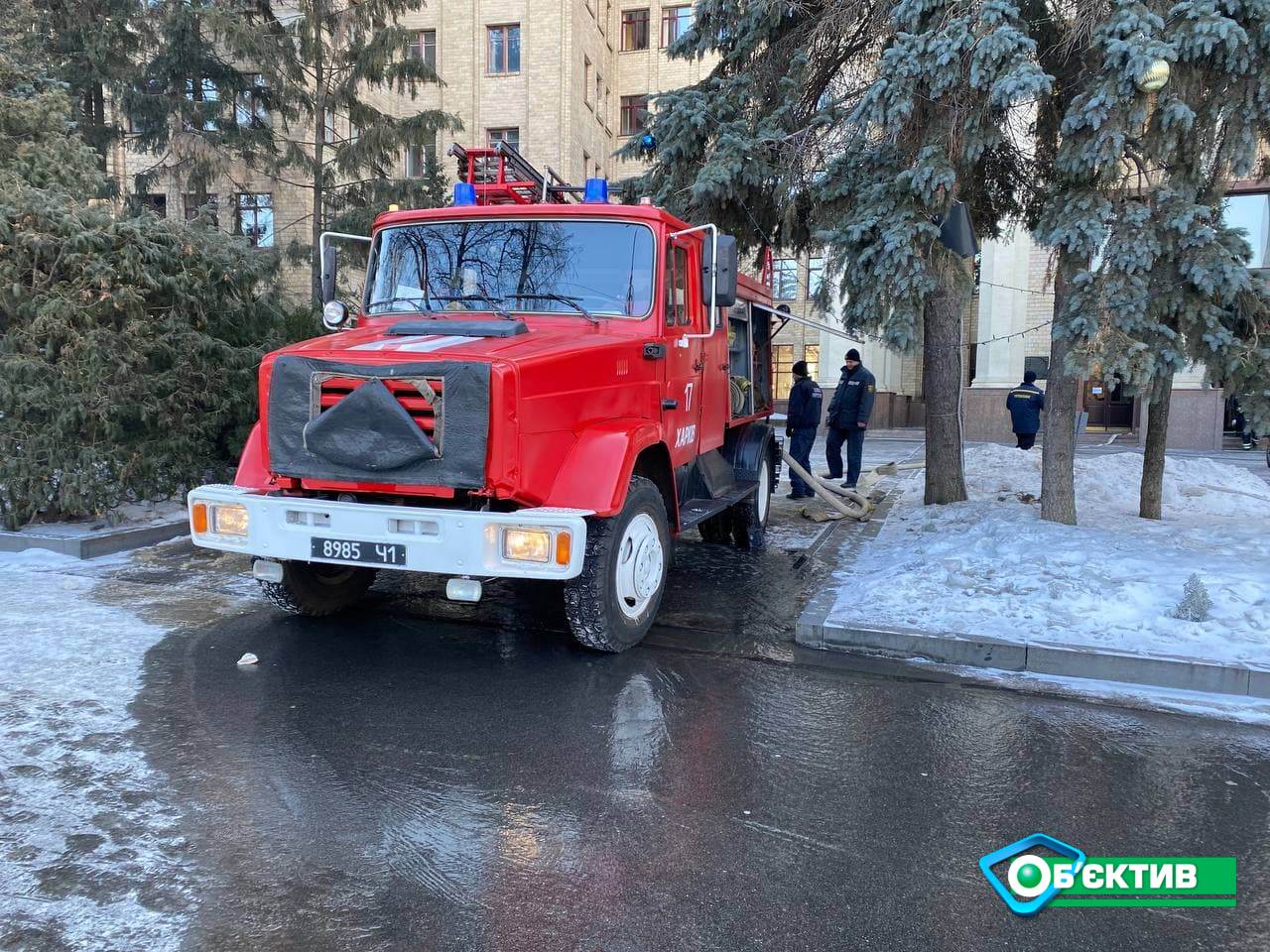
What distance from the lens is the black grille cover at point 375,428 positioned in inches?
178

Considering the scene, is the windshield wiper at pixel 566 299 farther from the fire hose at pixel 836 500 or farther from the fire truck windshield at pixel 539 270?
the fire hose at pixel 836 500

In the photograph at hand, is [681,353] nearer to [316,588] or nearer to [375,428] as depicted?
[375,428]

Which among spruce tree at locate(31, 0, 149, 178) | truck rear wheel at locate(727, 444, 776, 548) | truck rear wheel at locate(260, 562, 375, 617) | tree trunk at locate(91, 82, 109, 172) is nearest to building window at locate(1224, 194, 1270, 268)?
truck rear wheel at locate(727, 444, 776, 548)

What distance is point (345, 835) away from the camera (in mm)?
3221

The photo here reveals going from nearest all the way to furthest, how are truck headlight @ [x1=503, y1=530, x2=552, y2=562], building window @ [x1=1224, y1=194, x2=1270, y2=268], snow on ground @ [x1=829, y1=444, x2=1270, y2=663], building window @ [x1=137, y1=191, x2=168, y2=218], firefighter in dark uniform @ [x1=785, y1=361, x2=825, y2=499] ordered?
truck headlight @ [x1=503, y1=530, x2=552, y2=562] → snow on ground @ [x1=829, y1=444, x2=1270, y2=663] → firefighter in dark uniform @ [x1=785, y1=361, x2=825, y2=499] → building window @ [x1=137, y1=191, x2=168, y2=218] → building window @ [x1=1224, y1=194, x2=1270, y2=268]

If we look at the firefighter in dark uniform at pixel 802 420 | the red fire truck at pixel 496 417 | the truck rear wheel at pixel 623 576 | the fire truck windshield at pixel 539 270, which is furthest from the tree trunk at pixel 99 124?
the truck rear wheel at pixel 623 576

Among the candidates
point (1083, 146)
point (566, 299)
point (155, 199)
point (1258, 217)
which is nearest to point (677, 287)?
point (566, 299)

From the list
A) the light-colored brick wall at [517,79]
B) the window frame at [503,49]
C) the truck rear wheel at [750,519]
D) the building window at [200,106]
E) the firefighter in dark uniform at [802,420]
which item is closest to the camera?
the truck rear wheel at [750,519]

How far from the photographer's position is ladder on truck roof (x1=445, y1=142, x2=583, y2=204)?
745 cm

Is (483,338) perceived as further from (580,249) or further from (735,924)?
(735,924)

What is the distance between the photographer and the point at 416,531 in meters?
4.60

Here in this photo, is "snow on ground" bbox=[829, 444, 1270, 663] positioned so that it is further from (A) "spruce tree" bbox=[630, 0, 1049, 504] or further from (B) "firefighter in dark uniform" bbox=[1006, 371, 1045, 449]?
(B) "firefighter in dark uniform" bbox=[1006, 371, 1045, 449]

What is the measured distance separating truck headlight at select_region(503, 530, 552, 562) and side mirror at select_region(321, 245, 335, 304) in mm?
3010

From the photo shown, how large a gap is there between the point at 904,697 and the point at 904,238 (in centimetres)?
369
